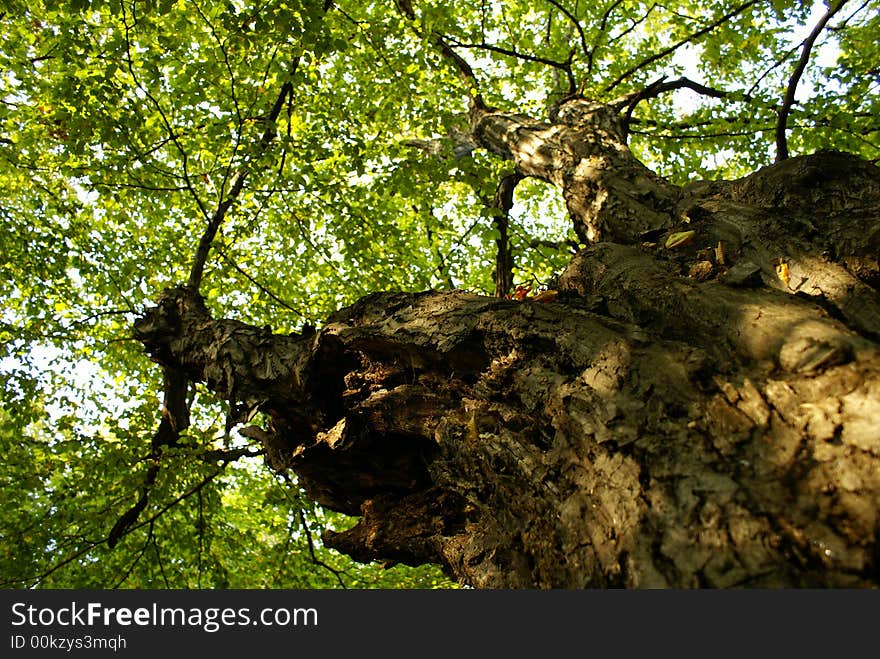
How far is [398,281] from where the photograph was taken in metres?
7.73

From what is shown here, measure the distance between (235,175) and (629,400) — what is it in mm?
5894

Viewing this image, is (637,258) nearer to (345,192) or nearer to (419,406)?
(419,406)

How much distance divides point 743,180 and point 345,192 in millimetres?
5112

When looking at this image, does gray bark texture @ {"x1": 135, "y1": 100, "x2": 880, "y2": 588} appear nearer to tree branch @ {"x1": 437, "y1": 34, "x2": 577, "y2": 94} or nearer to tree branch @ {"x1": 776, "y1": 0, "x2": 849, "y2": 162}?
tree branch @ {"x1": 776, "y1": 0, "x2": 849, "y2": 162}

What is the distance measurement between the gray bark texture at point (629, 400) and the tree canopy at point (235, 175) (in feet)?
7.28

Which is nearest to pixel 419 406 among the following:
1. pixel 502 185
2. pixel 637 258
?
pixel 637 258

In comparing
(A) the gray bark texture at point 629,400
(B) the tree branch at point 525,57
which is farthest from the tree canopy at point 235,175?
(A) the gray bark texture at point 629,400

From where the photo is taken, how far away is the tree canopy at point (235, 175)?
5.52 m

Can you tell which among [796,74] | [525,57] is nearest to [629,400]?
[796,74]

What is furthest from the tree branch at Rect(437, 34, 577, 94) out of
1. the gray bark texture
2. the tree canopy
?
the gray bark texture

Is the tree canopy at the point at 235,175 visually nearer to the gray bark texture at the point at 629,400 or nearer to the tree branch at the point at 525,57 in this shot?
the tree branch at the point at 525,57

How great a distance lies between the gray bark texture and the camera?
133cm

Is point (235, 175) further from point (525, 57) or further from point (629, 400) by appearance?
point (629, 400)

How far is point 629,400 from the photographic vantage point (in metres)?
1.77
